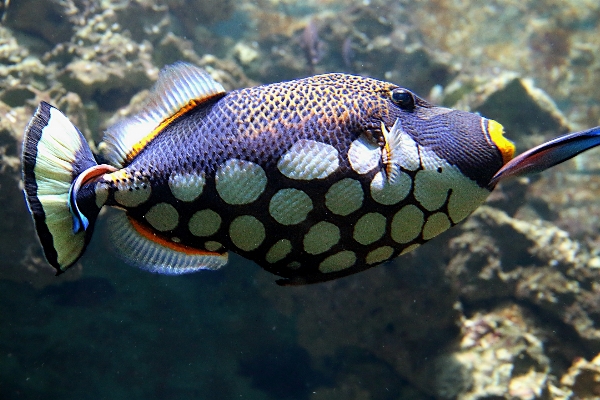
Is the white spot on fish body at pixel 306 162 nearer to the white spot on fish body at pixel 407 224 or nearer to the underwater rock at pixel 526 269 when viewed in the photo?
the white spot on fish body at pixel 407 224

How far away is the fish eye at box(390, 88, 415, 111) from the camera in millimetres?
1686

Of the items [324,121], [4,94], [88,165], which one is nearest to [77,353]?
[4,94]

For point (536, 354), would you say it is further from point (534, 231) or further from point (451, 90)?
point (451, 90)

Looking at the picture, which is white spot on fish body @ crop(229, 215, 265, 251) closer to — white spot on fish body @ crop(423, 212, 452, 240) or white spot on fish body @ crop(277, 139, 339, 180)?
white spot on fish body @ crop(277, 139, 339, 180)

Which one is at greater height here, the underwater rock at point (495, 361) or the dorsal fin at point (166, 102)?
the dorsal fin at point (166, 102)

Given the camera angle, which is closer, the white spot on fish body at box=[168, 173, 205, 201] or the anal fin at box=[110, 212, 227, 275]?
the white spot on fish body at box=[168, 173, 205, 201]

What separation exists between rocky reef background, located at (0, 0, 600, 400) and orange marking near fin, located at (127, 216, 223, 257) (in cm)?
301

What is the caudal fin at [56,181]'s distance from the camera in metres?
1.38

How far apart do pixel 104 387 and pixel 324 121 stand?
18.2 feet

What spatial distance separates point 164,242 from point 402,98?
4.02ft

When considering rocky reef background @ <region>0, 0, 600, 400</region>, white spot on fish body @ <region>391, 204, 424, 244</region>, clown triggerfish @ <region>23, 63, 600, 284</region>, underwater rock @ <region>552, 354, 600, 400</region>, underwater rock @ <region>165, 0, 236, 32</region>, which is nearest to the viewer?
clown triggerfish @ <region>23, 63, 600, 284</region>

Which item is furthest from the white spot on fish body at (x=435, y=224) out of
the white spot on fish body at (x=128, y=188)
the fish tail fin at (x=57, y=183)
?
the fish tail fin at (x=57, y=183)

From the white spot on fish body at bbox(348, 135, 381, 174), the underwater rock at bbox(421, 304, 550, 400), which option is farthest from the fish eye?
the underwater rock at bbox(421, 304, 550, 400)

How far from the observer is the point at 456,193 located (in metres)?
1.61
